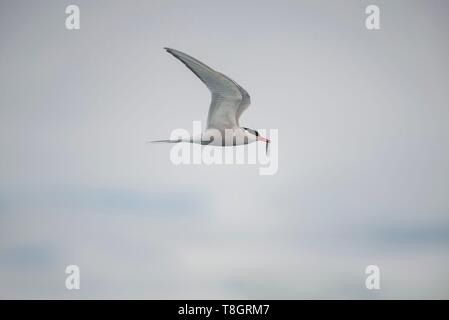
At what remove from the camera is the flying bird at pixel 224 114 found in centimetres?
1585

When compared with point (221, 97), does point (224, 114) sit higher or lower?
lower

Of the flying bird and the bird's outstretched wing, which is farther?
the flying bird

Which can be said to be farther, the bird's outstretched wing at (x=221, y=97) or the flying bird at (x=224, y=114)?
the flying bird at (x=224, y=114)

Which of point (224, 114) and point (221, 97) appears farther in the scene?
point (224, 114)

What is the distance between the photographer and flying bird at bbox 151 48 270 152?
1585 cm

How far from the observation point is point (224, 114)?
56.1 ft

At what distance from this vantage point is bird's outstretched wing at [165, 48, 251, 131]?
50.2 ft

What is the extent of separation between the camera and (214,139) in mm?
17344

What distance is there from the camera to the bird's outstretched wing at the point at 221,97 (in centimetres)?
1530

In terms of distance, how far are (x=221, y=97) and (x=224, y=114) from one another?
0.60 m

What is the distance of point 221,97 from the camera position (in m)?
16.6
